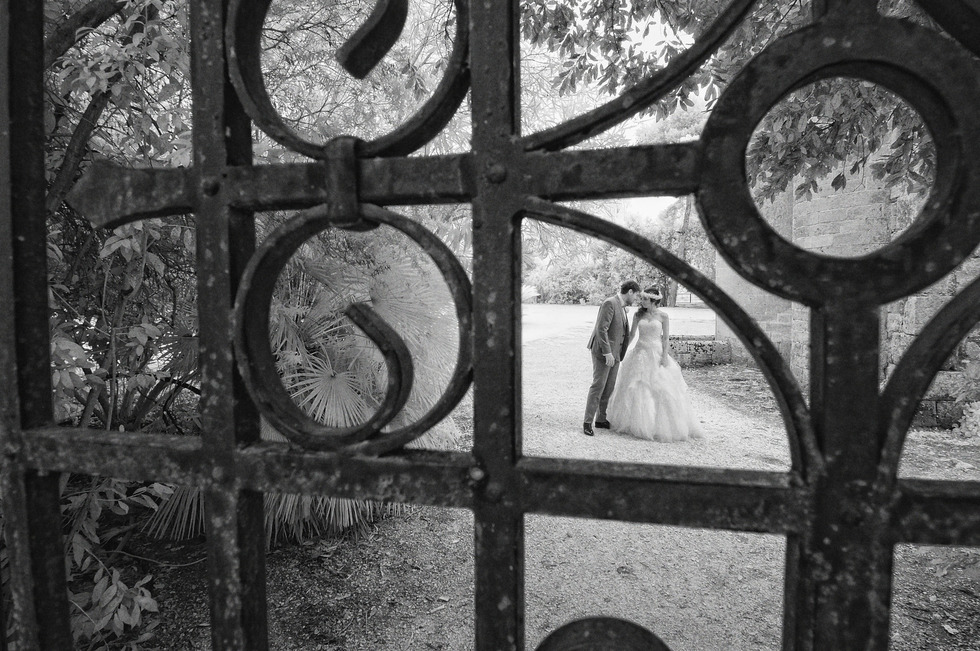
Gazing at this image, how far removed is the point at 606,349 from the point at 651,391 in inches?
25.6

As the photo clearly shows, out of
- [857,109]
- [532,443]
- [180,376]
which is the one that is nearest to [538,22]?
[857,109]

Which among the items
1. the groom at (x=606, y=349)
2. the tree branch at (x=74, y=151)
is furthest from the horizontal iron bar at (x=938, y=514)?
the groom at (x=606, y=349)

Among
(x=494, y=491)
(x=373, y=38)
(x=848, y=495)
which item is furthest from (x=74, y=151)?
(x=848, y=495)

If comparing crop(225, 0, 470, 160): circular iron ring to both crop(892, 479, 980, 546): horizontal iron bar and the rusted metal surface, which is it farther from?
crop(892, 479, 980, 546): horizontal iron bar

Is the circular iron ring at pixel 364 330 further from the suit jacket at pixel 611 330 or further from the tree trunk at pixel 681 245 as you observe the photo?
the tree trunk at pixel 681 245

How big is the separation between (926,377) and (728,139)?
258 millimetres

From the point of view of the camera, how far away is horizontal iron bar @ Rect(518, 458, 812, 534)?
18.7 inches

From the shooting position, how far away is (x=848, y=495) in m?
0.46

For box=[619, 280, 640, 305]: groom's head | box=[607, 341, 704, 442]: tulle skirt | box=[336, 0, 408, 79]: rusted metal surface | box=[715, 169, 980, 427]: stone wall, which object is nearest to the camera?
box=[336, 0, 408, 79]: rusted metal surface

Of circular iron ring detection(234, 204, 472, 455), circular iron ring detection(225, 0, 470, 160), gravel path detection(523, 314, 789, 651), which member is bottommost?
gravel path detection(523, 314, 789, 651)

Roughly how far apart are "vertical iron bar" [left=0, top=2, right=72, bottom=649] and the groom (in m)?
5.16

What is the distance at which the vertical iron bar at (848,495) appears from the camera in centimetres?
46

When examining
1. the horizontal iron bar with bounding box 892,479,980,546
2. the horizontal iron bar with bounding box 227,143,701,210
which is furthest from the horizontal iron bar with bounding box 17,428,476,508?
the horizontal iron bar with bounding box 892,479,980,546

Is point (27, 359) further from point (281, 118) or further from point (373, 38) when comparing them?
point (373, 38)
